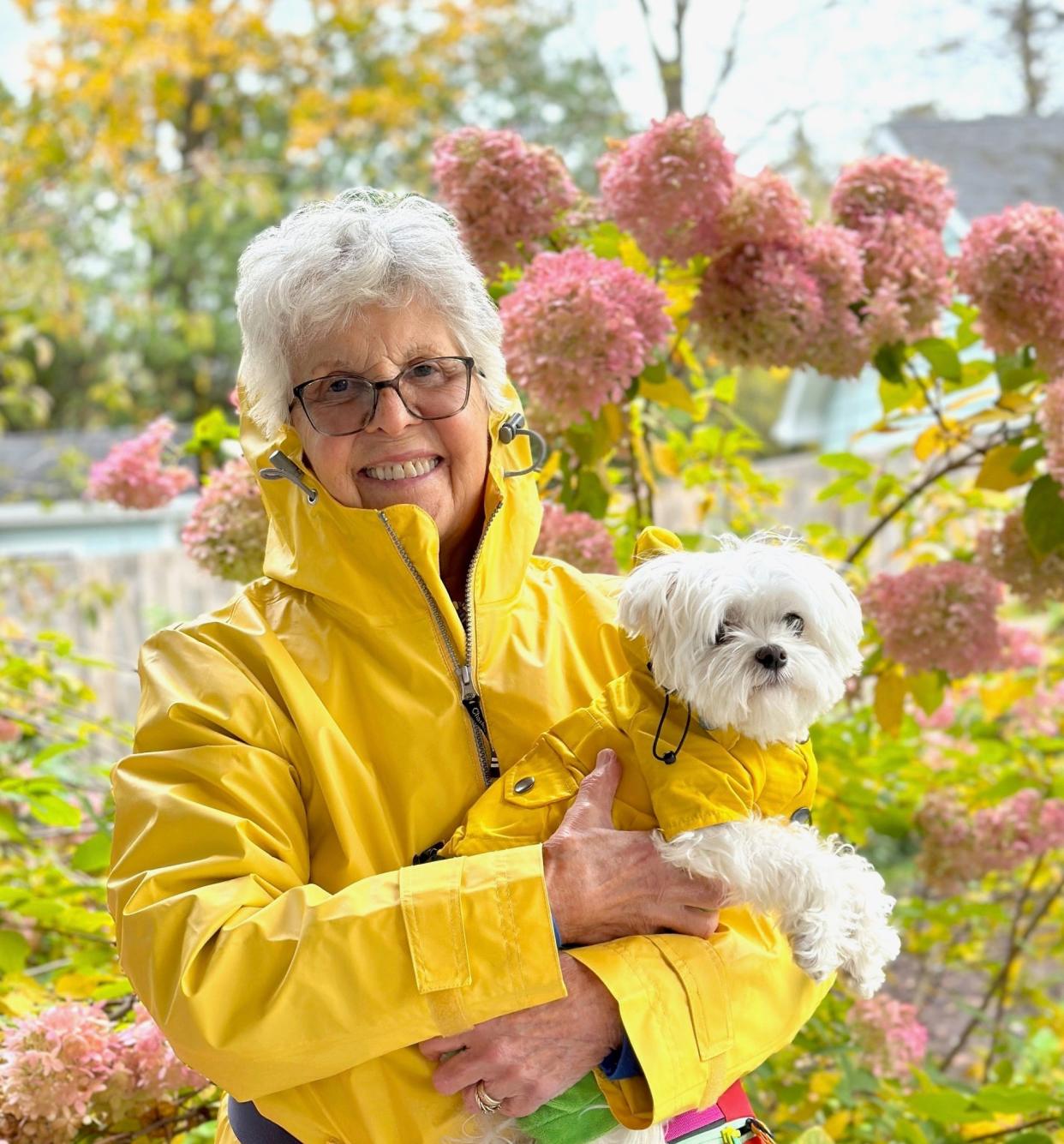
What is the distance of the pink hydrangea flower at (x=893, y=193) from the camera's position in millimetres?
2258

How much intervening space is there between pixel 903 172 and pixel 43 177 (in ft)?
22.0

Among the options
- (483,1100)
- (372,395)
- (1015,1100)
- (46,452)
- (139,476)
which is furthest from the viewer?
(46,452)

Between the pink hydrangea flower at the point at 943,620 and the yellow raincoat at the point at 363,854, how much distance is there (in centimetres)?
73

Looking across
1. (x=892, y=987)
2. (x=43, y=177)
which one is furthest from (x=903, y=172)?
(x=43, y=177)

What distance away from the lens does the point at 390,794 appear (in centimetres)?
150

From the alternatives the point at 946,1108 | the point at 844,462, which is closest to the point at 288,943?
the point at 946,1108

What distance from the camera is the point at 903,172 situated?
2.26 meters

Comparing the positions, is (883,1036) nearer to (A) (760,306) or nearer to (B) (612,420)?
(B) (612,420)

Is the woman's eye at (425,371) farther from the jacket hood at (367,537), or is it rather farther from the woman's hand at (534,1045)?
the woman's hand at (534,1045)

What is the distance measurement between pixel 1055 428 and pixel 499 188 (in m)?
1.08

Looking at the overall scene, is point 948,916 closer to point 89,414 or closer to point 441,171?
point 441,171

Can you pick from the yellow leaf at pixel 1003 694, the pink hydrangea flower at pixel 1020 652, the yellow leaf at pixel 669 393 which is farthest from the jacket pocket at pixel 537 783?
the yellow leaf at pixel 1003 694

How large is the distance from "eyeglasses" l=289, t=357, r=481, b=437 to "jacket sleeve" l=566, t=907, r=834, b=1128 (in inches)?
28.8

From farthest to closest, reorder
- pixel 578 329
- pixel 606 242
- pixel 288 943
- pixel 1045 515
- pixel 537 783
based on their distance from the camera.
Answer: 1. pixel 606 242
2. pixel 1045 515
3. pixel 578 329
4. pixel 537 783
5. pixel 288 943
